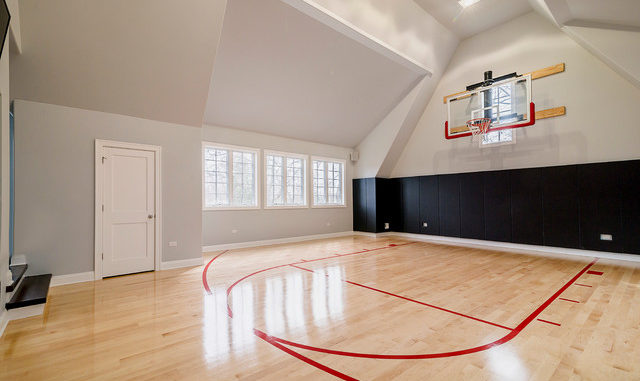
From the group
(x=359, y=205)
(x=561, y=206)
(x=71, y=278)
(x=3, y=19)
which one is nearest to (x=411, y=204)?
(x=359, y=205)

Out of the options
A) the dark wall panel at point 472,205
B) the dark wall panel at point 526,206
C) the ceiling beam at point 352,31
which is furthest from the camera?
the dark wall panel at point 472,205

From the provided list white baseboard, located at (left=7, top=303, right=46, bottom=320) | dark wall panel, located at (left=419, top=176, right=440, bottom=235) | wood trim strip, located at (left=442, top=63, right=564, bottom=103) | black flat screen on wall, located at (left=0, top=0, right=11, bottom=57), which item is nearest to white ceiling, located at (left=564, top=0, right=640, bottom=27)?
wood trim strip, located at (left=442, top=63, right=564, bottom=103)

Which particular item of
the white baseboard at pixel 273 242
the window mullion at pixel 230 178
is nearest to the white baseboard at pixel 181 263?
→ the white baseboard at pixel 273 242

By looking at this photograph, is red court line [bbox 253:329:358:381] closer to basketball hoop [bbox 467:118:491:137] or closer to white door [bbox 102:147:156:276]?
white door [bbox 102:147:156:276]

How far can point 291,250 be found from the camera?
6.63m

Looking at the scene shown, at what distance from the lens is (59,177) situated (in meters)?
4.04

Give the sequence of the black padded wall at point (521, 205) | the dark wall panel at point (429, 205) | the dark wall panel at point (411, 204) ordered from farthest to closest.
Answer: the dark wall panel at point (411, 204)
the dark wall panel at point (429, 205)
the black padded wall at point (521, 205)

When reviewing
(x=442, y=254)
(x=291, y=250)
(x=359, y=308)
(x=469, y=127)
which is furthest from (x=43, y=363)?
(x=469, y=127)

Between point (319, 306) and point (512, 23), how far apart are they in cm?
781

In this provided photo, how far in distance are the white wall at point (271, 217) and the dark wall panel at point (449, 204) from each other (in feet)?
9.14

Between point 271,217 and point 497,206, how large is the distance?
5.53m

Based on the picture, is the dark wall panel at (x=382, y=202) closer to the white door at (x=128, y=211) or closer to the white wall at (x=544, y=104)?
the white wall at (x=544, y=104)

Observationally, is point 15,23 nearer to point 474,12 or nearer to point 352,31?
point 352,31

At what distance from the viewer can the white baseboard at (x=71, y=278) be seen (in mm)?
3965
